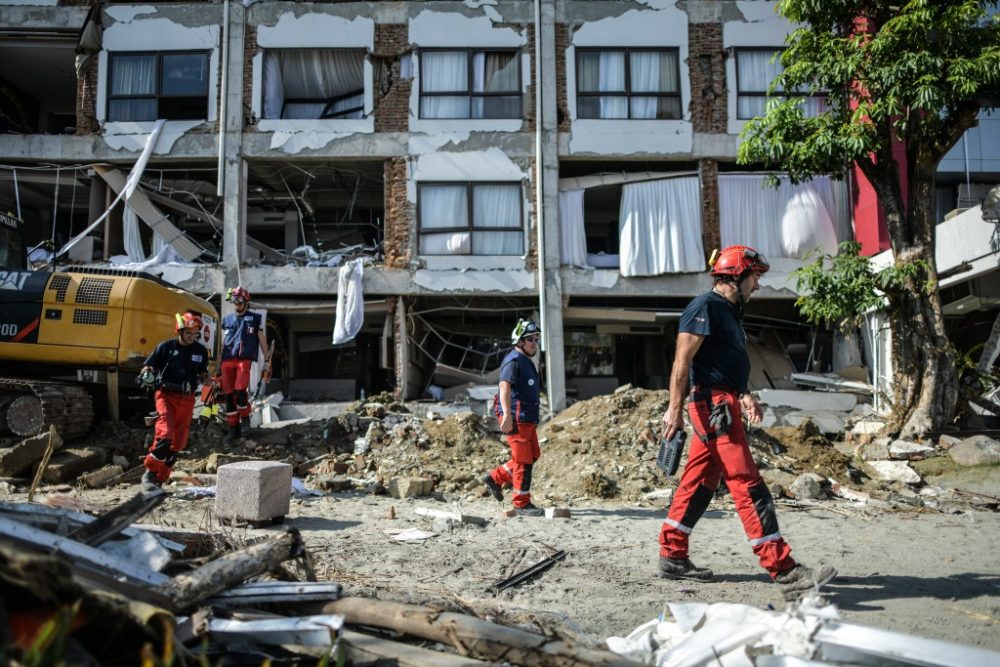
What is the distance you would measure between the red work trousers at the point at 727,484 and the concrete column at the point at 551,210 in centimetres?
1101

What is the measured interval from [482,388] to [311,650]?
13.2 m

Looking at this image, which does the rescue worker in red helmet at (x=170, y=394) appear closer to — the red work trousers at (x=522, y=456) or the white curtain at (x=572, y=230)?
the red work trousers at (x=522, y=456)

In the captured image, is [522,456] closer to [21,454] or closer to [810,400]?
[21,454]

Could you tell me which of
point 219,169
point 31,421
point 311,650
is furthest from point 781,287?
point 311,650

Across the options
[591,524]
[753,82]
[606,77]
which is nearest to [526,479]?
[591,524]

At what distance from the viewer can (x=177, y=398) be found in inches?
310

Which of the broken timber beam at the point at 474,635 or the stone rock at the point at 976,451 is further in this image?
the stone rock at the point at 976,451

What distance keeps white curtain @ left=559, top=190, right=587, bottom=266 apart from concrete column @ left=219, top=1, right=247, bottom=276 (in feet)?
23.4

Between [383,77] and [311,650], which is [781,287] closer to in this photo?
[383,77]

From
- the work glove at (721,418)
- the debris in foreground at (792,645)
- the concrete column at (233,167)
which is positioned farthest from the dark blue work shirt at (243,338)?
the debris in foreground at (792,645)

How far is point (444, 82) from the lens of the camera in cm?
1691

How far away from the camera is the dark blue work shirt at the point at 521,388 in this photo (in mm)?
7395

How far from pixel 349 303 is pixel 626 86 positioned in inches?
310

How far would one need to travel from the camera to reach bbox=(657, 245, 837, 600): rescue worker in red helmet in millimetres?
4375
